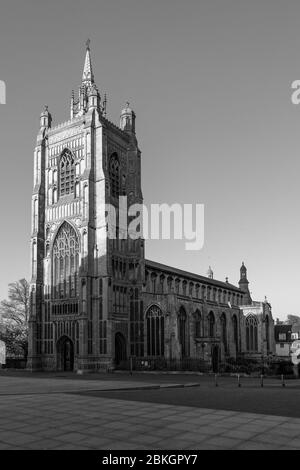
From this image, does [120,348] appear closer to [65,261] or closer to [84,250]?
[65,261]

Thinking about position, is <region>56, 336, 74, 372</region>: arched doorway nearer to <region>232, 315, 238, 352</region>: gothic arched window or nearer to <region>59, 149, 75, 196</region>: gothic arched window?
<region>59, 149, 75, 196</region>: gothic arched window

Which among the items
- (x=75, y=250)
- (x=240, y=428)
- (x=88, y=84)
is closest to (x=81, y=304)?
(x=75, y=250)

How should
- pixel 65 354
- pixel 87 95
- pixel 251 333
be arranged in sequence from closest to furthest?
pixel 65 354 < pixel 87 95 < pixel 251 333

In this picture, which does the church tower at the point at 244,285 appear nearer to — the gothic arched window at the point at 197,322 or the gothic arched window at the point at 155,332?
the gothic arched window at the point at 197,322

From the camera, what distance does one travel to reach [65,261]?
62062 mm

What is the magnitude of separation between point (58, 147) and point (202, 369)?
33.6 metres

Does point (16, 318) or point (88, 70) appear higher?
point (88, 70)

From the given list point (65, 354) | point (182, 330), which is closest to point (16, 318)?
point (65, 354)

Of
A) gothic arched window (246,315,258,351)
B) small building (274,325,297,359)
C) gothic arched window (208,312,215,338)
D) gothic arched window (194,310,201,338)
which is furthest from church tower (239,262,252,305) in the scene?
gothic arched window (194,310,201,338)

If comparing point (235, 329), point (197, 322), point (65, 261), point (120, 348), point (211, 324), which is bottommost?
point (120, 348)

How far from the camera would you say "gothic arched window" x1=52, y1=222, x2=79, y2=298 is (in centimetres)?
6081

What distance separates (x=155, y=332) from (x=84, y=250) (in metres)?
13.5

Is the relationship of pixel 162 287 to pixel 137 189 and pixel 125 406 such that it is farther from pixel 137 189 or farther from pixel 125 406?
pixel 125 406

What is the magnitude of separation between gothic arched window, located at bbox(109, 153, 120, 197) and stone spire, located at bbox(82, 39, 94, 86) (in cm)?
1301
